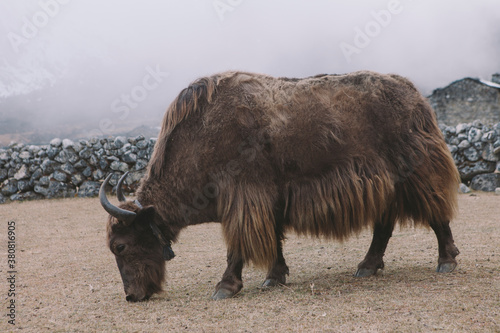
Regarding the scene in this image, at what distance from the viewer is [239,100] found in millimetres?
4254

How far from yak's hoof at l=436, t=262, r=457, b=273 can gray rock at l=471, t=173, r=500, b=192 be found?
798 centimetres

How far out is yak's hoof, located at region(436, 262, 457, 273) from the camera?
4.29 m

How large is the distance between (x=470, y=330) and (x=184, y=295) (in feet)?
7.66

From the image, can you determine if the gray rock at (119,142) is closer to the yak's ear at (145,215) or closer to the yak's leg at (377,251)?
the yak's ear at (145,215)

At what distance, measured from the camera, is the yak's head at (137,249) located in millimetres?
4039

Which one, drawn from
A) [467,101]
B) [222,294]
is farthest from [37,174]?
[467,101]

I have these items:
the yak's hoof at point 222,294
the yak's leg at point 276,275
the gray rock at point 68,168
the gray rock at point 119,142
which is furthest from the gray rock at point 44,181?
the yak's hoof at point 222,294

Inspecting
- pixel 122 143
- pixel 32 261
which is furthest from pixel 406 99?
pixel 122 143

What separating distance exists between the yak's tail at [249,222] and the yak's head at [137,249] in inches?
23.2

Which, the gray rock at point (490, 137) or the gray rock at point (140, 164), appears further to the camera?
the gray rock at point (140, 164)

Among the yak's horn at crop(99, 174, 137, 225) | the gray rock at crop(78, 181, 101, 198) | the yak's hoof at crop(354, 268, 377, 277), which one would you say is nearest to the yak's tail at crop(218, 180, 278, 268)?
the yak's horn at crop(99, 174, 137, 225)

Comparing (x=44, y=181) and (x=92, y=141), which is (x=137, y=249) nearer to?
(x=44, y=181)

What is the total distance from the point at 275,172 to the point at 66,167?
30.9ft

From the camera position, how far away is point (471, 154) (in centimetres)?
1183
